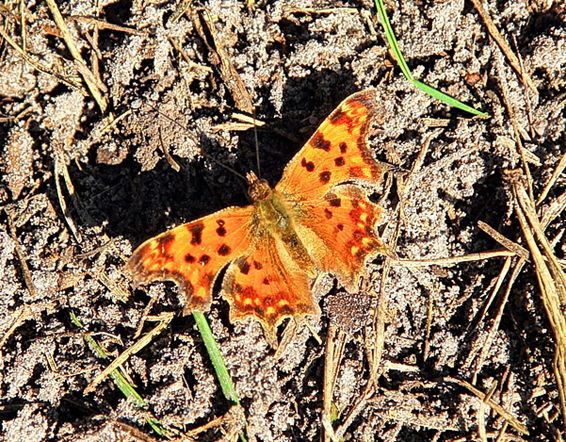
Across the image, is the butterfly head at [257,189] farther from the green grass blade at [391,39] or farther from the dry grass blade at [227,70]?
the green grass blade at [391,39]

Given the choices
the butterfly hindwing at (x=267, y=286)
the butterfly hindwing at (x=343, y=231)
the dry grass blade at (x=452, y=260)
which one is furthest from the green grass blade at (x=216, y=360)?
the dry grass blade at (x=452, y=260)

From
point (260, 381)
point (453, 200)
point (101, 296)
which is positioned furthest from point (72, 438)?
point (453, 200)

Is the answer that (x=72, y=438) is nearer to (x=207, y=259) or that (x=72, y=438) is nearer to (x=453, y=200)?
(x=207, y=259)

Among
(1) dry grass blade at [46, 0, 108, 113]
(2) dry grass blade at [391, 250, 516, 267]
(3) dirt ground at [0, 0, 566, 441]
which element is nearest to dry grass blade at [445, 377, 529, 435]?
(3) dirt ground at [0, 0, 566, 441]

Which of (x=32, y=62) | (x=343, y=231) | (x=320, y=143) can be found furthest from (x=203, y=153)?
(x=32, y=62)

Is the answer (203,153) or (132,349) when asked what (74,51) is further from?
(132,349)

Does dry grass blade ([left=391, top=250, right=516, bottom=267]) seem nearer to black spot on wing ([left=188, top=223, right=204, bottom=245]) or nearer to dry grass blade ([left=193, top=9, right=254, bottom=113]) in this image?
black spot on wing ([left=188, top=223, right=204, bottom=245])
